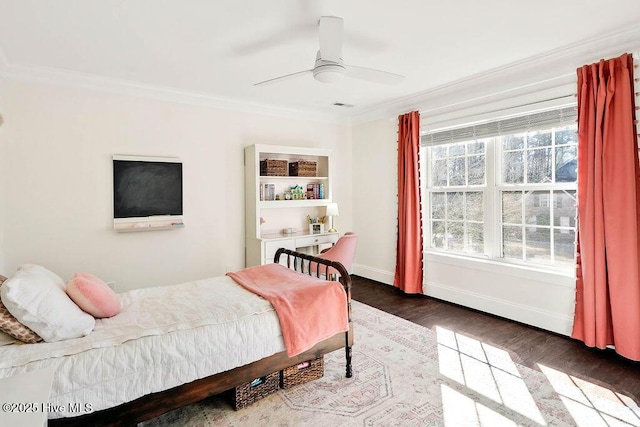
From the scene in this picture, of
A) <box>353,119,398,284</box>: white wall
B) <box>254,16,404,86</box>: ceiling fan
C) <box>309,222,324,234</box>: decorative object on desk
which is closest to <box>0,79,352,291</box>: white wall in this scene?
<box>309,222,324,234</box>: decorative object on desk

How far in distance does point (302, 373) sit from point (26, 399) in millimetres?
1603

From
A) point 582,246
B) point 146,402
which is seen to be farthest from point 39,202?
point 582,246

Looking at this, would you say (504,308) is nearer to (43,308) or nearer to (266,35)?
(266,35)

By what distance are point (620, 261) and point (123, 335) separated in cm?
352

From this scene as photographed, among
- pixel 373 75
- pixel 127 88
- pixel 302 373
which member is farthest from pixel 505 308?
pixel 127 88

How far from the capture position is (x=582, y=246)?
9.50 feet

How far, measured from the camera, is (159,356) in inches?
68.2

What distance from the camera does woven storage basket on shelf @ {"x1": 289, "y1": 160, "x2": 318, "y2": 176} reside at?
4.71 metres

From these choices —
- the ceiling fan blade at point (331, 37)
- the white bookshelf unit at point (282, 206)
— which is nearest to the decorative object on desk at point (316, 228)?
the white bookshelf unit at point (282, 206)

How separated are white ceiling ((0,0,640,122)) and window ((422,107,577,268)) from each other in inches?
26.3

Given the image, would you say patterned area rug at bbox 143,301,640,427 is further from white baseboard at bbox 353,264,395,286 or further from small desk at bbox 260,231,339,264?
white baseboard at bbox 353,264,395,286

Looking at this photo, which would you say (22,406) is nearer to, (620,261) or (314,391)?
(314,391)

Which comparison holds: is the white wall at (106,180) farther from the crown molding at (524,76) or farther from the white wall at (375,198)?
the crown molding at (524,76)

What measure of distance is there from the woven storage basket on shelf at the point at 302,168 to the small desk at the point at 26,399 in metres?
3.68
